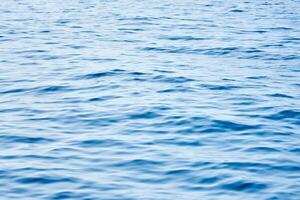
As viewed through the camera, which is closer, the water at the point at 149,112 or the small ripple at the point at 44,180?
the small ripple at the point at 44,180

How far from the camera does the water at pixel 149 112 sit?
9.80m

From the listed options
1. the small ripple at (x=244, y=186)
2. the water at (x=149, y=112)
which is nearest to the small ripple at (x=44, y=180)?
the water at (x=149, y=112)

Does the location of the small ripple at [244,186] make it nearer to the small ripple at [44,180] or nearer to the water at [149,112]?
the water at [149,112]

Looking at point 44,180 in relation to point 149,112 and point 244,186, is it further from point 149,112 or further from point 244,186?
point 149,112

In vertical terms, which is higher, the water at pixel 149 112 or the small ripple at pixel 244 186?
the water at pixel 149 112

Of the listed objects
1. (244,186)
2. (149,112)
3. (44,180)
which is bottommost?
Result: (244,186)

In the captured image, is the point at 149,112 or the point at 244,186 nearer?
the point at 244,186

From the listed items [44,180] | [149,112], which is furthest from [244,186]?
[149,112]

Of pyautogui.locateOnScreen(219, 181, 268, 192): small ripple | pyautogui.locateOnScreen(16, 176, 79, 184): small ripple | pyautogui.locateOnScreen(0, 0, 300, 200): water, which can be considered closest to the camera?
pyautogui.locateOnScreen(219, 181, 268, 192): small ripple

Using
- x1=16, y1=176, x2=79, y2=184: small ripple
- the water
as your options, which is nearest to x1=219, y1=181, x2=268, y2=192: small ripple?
the water

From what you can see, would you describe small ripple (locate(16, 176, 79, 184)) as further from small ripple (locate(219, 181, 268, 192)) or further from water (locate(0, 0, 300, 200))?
small ripple (locate(219, 181, 268, 192))

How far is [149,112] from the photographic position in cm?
1357

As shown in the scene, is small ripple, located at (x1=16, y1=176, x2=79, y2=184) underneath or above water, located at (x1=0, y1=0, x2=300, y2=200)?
underneath

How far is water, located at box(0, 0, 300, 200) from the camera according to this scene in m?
9.80
